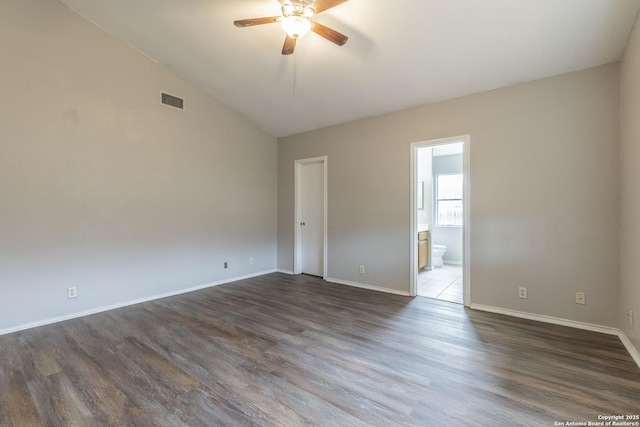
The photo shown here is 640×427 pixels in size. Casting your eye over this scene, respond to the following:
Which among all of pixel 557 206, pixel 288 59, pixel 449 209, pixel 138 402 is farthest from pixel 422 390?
pixel 449 209

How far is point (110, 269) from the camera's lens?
3.42m

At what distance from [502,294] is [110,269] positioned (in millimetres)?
4625

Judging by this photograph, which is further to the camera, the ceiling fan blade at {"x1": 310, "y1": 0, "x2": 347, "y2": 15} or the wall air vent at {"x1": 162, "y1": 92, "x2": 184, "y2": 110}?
the wall air vent at {"x1": 162, "y1": 92, "x2": 184, "y2": 110}

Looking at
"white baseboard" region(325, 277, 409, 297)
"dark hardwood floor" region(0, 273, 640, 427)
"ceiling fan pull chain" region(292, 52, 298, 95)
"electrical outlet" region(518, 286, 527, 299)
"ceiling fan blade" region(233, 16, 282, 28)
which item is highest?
"ceiling fan pull chain" region(292, 52, 298, 95)

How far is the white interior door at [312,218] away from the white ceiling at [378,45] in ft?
4.22

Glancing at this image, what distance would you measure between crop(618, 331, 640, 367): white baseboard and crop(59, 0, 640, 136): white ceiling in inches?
100.0

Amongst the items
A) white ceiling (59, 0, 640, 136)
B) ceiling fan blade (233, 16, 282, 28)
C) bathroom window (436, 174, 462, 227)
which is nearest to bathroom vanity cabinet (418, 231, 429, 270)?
bathroom window (436, 174, 462, 227)

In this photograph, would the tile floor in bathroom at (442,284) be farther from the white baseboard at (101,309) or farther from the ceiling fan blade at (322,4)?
the ceiling fan blade at (322,4)

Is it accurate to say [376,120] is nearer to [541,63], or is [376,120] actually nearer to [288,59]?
[288,59]

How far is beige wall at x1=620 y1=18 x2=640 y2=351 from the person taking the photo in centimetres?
220

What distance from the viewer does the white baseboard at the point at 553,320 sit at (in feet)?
8.93

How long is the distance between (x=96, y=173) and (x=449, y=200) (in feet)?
22.1

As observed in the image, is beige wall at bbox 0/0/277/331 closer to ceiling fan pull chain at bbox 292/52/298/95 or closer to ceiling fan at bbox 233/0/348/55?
ceiling fan pull chain at bbox 292/52/298/95

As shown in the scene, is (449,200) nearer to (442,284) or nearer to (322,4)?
(442,284)
